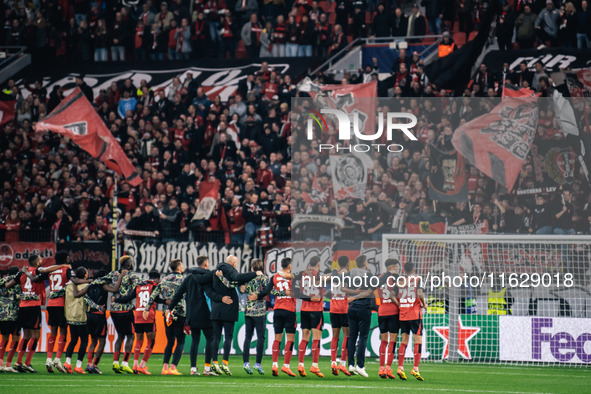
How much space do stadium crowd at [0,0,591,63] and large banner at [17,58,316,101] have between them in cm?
30

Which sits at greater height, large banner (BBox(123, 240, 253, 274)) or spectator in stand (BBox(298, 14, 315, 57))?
spectator in stand (BBox(298, 14, 315, 57))

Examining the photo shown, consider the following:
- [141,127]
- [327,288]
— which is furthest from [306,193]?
[141,127]

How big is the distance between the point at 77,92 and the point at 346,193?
850 cm

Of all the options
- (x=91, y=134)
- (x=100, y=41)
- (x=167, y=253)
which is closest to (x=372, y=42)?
(x=91, y=134)

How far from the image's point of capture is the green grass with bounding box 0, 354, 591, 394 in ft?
45.8

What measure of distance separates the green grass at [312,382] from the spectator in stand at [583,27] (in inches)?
398

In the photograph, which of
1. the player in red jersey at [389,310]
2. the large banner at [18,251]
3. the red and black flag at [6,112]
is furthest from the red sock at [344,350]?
the red and black flag at [6,112]

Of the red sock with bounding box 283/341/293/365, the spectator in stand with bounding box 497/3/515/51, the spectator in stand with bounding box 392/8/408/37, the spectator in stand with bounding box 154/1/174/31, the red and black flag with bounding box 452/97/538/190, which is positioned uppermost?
the spectator in stand with bounding box 154/1/174/31

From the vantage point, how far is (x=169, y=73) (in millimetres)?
30812

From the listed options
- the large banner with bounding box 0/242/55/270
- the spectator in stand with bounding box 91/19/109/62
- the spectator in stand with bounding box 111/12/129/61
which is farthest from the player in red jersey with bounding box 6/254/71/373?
the spectator in stand with bounding box 91/19/109/62

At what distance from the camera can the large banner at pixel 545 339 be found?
1881 cm

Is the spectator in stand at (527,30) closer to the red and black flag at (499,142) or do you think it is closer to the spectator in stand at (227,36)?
the red and black flag at (499,142)

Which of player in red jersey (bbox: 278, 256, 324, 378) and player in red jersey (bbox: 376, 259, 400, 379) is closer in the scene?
player in red jersey (bbox: 376, 259, 400, 379)

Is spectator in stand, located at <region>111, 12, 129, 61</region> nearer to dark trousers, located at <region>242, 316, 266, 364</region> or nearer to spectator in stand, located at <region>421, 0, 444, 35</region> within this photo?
spectator in stand, located at <region>421, 0, 444, 35</region>
